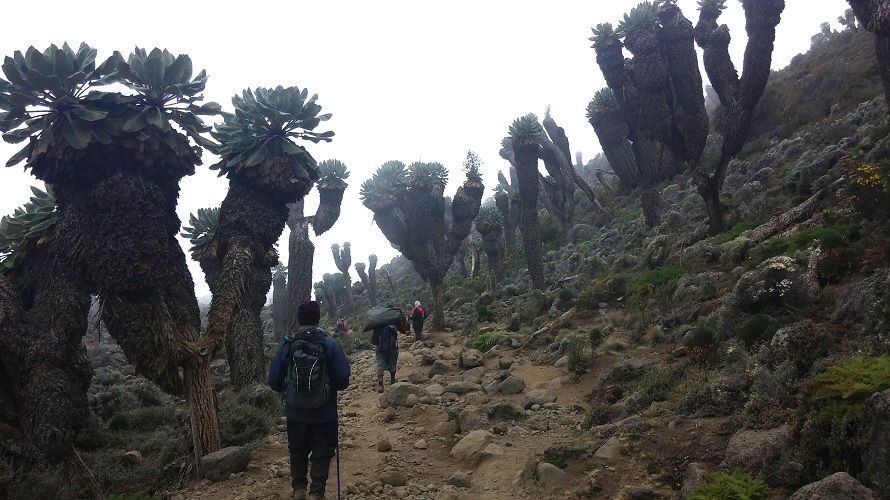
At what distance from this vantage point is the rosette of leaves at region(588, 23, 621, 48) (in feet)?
72.6

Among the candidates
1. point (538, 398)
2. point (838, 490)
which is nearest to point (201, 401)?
point (538, 398)

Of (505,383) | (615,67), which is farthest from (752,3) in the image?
(505,383)

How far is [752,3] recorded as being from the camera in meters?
16.7

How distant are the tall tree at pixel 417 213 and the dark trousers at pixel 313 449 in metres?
18.7

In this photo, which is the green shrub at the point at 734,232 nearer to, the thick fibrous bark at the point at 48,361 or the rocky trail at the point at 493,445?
the rocky trail at the point at 493,445

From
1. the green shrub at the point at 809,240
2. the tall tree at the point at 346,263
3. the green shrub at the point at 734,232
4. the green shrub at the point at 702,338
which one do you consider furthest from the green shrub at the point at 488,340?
the tall tree at the point at 346,263

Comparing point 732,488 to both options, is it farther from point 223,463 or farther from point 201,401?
point 201,401

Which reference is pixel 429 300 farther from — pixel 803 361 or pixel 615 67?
pixel 803 361

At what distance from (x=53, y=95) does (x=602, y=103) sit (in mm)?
29515

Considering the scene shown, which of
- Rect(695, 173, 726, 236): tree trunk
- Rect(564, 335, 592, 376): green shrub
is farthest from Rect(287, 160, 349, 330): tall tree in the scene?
Rect(695, 173, 726, 236): tree trunk

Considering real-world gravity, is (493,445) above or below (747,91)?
below

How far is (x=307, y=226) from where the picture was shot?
871 inches

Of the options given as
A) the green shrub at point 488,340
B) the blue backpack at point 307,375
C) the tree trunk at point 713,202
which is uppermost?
the tree trunk at point 713,202

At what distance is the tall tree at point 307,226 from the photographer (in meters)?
20.5
